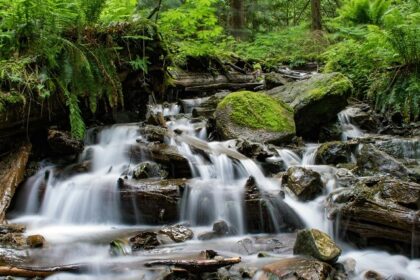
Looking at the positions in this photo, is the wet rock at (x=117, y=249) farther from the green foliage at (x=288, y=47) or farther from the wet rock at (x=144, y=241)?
the green foliage at (x=288, y=47)

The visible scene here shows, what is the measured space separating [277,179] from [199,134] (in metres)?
2.43

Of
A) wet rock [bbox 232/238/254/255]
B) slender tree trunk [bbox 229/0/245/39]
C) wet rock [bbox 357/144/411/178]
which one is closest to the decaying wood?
wet rock [bbox 232/238/254/255]

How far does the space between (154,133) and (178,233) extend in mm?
2491

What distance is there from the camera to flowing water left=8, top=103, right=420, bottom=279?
14.0ft

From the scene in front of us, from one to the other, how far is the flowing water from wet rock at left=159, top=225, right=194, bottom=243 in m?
Answer: 0.12

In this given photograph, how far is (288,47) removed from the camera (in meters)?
17.6

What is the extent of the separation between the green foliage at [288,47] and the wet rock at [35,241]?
12.0m

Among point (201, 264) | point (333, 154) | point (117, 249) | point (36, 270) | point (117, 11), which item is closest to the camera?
point (36, 270)

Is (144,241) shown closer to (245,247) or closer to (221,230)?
(221,230)

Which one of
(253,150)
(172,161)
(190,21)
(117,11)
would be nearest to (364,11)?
(190,21)

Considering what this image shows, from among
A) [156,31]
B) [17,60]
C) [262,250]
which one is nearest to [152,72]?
[156,31]

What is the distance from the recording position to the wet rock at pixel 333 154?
7.16 m

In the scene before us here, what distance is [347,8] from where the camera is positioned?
14281mm

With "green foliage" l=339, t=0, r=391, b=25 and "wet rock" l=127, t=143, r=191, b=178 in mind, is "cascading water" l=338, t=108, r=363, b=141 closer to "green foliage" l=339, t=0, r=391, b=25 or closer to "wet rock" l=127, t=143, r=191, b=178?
"wet rock" l=127, t=143, r=191, b=178
